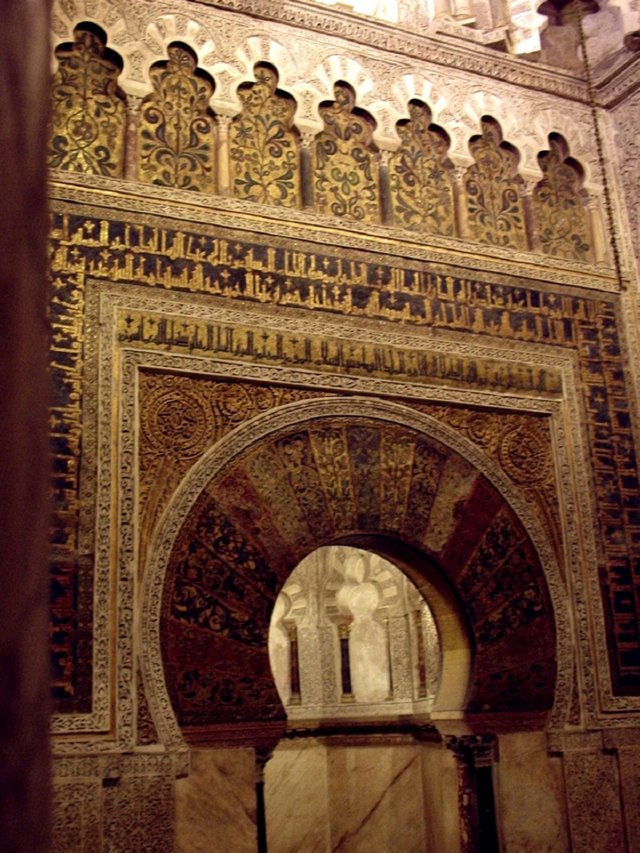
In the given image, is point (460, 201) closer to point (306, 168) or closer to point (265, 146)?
point (306, 168)

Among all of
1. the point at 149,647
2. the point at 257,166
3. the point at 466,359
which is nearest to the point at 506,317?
the point at 466,359

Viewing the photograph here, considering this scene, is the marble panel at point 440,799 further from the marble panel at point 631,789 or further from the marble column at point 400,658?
the marble panel at point 631,789

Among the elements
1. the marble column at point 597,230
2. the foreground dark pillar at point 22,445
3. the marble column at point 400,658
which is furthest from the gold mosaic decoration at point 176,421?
the foreground dark pillar at point 22,445

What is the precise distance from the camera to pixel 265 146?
5957mm

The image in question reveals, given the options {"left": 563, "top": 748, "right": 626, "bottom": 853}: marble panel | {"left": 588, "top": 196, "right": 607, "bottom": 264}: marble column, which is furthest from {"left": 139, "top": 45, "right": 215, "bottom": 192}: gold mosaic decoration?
{"left": 563, "top": 748, "right": 626, "bottom": 853}: marble panel

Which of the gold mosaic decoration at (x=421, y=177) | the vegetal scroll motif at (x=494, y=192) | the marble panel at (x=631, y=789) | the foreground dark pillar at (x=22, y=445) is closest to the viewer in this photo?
the foreground dark pillar at (x=22, y=445)

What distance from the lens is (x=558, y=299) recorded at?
21.0 ft

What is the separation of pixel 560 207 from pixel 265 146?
6.93 ft

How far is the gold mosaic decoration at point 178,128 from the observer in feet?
18.4

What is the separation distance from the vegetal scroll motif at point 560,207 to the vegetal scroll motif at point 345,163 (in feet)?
4.00

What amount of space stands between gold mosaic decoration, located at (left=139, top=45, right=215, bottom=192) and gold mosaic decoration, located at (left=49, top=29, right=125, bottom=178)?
0.52 ft

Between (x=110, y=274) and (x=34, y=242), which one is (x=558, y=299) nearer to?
(x=110, y=274)

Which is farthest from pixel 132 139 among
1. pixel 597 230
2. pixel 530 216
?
pixel 597 230

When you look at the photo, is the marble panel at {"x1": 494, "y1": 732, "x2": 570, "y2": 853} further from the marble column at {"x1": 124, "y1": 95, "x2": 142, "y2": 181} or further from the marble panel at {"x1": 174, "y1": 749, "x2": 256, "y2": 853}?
the marble column at {"x1": 124, "y1": 95, "x2": 142, "y2": 181}
